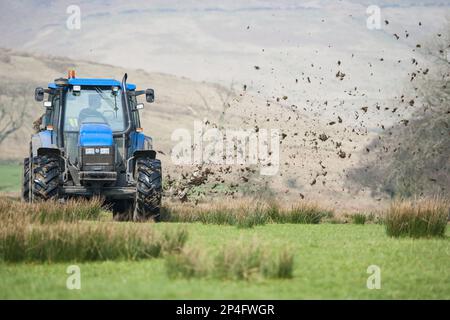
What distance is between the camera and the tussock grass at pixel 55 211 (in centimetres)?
1376

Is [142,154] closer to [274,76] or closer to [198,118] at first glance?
[274,76]

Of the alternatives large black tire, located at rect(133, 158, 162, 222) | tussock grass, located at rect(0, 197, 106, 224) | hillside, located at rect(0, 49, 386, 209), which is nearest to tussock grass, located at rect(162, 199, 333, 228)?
large black tire, located at rect(133, 158, 162, 222)

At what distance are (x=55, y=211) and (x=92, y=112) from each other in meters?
3.25

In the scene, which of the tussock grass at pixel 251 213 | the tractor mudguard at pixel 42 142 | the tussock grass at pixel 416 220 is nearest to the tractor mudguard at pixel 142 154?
the tractor mudguard at pixel 42 142

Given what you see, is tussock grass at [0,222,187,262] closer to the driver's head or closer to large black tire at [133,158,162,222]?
large black tire at [133,158,162,222]

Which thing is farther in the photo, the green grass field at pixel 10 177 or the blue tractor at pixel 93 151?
the green grass field at pixel 10 177

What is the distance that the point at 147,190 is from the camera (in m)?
16.5

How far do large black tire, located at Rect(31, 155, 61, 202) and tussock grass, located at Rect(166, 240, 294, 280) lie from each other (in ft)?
24.5

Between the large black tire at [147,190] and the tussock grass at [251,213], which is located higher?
the large black tire at [147,190]

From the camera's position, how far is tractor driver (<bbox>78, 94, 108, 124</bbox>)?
17.0m

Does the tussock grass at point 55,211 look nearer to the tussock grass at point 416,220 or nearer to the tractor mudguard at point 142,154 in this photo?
the tractor mudguard at point 142,154

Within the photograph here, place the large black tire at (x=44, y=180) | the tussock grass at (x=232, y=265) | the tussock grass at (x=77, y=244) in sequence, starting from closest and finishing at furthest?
the tussock grass at (x=232, y=265), the tussock grass at (x=77, y=244), the large black tire at (x=44, y=180)

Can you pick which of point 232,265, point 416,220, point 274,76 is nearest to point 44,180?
point 416,220
